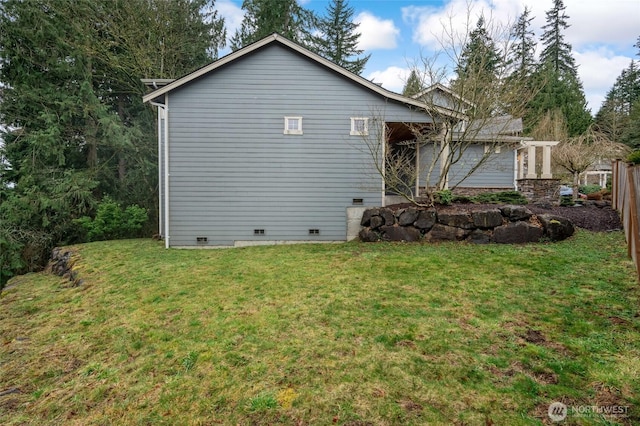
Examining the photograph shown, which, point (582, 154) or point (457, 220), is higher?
point (582, 154)

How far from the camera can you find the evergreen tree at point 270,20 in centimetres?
1806

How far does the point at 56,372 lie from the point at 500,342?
4.76m

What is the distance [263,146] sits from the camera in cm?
899

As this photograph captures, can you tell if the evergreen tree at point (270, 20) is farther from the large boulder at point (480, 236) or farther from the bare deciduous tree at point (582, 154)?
the large boulder at point (480, 236)

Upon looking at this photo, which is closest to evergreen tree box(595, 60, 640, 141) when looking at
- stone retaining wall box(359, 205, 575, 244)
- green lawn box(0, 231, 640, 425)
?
stone retaining wall box(359, 205, 575, 244)

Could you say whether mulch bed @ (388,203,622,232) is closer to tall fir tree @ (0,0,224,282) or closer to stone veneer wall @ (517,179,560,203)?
stone veneer wall @ (517,179,560,203)

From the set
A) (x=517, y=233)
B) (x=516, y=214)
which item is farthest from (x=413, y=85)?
(x=517, y=233)

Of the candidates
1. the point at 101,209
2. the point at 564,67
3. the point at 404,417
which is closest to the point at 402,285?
the point at 404,417

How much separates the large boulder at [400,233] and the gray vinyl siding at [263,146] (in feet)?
4.25

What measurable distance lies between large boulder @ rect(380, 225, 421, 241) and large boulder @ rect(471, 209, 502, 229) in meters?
1.43

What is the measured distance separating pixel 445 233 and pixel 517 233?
5.23 feet

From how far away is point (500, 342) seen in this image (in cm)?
320

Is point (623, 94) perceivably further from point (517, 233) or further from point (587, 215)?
point (517, 233)

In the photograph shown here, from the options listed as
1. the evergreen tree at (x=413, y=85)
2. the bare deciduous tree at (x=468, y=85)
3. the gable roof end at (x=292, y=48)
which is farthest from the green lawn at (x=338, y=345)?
the evergreen tree at (x=413, y=85)
